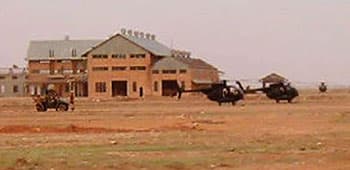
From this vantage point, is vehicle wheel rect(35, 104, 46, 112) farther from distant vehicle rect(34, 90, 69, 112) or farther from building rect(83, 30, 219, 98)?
building rect(83, 30, 219, 98)

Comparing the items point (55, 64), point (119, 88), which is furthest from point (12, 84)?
point (119, 88)

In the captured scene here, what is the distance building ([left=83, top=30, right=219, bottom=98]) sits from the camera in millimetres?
129625

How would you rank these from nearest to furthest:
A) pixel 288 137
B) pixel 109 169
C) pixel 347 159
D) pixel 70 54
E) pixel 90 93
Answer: pixel 109 169, pixel 347 159, pixel 288 137, pixel 90 93, pixel 70 54

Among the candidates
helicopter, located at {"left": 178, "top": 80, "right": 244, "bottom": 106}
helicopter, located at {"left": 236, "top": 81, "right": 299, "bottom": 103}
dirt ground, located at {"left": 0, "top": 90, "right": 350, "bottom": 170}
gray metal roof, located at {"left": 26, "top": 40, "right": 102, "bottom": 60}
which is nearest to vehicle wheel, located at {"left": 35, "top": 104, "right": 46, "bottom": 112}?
helicopter, located at {"left": 178, "top": 80, "right": 244, "bottom": 106}

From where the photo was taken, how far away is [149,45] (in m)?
138

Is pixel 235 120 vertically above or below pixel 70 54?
below

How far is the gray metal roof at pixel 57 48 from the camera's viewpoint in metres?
139

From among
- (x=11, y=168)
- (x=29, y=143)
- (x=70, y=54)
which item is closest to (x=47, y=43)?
(x=70, y=54)

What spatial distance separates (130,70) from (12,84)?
86.3 feet

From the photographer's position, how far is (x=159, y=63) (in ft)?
427

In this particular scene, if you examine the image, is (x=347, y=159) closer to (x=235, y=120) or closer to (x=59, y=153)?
(x=59, y=153)

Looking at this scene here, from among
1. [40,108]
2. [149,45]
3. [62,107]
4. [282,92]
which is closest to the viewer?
[62,107]

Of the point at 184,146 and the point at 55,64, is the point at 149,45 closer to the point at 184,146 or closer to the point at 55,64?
the point at 55,64

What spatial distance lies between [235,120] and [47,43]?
98007mm
